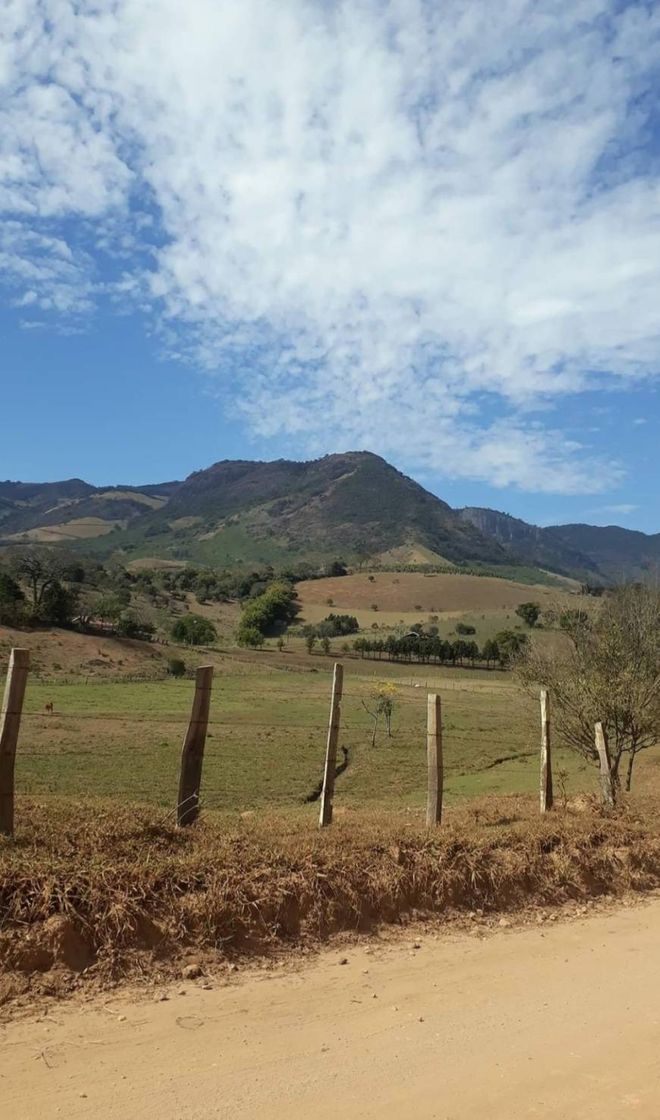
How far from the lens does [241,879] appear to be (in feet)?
22.3

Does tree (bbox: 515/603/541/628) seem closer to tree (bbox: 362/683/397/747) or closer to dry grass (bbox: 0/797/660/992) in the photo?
tree (bbox: 362/683/397/747)

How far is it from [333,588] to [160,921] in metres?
185

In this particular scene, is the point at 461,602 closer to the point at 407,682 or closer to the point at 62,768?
the point at 407,682

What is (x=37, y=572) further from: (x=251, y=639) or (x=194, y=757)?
(x=194, y=757)

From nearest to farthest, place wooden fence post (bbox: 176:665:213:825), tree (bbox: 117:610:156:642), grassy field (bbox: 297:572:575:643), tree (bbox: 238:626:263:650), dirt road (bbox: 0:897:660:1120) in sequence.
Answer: dirt road (bbox: 0:897:660:1120) < wooden fence post (bbox: 176:665:213:825) < tree (bbox: 117:610:156:642) < tree (bbox: 238:626:263:650) < grassy field (bbox: 297:572:575:643)

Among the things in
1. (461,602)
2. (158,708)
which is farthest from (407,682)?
(461,602)

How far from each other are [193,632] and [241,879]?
115 metres

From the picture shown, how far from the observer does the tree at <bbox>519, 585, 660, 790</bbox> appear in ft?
68.0

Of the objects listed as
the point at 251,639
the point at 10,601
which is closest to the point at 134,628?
the point at 10,601

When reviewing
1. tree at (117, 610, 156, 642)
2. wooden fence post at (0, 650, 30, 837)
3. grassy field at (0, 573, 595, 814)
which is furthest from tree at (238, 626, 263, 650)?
wooden fence post at (0, 650, 30, 837)

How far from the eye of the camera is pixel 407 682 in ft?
318

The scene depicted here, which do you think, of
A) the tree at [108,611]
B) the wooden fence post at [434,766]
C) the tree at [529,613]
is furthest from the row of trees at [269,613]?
the wooden fence post at [434,766]

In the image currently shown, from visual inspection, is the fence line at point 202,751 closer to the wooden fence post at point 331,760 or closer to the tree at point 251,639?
the wooden fence post at point 331,760

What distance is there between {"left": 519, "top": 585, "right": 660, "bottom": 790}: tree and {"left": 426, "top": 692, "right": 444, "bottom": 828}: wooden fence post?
305 inches
